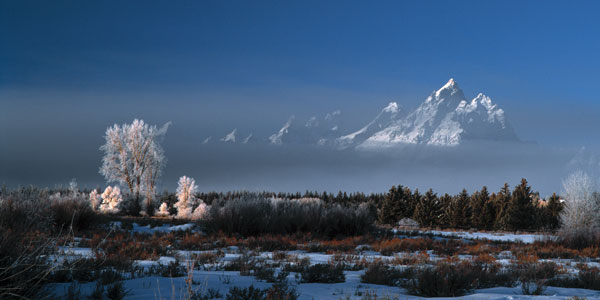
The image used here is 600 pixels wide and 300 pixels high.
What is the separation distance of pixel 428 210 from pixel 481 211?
21.0 ft

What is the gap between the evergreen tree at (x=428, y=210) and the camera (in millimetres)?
56812

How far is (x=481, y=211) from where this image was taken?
56.3 m

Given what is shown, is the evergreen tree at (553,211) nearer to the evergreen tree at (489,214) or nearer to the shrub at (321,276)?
the evergreen tree at (489,214)

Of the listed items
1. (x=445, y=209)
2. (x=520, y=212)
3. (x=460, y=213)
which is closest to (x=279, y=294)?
(x=520, y=212)

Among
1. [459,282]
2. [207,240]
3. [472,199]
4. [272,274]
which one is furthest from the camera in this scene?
[472,199]

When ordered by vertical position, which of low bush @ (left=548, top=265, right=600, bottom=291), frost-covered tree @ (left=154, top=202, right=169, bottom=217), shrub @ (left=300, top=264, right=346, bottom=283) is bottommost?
low bush @ (left=548, top=265, right=600, bottom=291)

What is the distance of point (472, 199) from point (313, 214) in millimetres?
48509

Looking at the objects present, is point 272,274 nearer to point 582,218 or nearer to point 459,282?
point 459,282

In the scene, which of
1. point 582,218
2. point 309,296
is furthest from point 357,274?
point 582,218

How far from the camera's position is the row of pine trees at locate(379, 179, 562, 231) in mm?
52188

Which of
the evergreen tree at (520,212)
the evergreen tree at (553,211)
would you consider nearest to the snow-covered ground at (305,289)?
the evergreen tree at (520,212)

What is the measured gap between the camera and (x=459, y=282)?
21.6ft

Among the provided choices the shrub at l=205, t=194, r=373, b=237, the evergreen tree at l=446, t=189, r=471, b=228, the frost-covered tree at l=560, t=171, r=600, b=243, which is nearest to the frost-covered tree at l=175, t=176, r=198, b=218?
the shrub at l=205, t=194, r=373, b=237

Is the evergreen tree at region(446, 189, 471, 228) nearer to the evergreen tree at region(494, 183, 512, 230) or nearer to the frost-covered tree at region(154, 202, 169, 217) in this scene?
the evergreen tree at region(494, 183, 512, 230)
